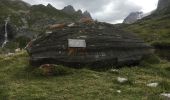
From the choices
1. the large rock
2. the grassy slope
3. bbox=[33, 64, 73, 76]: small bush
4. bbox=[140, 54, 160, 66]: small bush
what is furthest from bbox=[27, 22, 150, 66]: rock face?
the large rock

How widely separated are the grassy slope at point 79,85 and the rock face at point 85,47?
181 cm

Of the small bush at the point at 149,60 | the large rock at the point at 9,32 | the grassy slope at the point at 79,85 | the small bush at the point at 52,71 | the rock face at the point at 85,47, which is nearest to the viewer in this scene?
the grassy slope at the point at 79,85

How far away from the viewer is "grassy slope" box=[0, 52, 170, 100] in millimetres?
18594

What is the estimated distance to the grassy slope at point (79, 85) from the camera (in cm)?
1859

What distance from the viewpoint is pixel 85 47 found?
2800 centimetres

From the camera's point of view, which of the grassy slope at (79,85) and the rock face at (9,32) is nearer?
the grassy slope at (79,85)

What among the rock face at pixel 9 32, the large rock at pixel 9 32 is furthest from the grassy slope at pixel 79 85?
the large rock at pixel 9 32

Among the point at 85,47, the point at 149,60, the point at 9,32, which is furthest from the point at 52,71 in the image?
the point at 9,32

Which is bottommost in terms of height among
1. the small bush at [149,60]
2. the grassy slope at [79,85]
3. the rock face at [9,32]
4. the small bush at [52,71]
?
the grassy slope at [79,85]

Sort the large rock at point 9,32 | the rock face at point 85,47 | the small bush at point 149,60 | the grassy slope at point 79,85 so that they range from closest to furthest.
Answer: the grassy slope at point 79,85 < the rock face at point 85,47 < the small bush at point 149,60 < the large rock at point 9,32

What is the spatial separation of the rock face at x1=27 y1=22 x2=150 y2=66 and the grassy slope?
1.81 metres

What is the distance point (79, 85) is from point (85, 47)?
742 cm

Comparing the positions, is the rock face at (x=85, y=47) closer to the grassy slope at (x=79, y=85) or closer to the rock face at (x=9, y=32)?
the grassy slope at (x=79, y=85)

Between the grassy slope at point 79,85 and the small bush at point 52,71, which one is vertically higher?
the small bush at point 52,71
